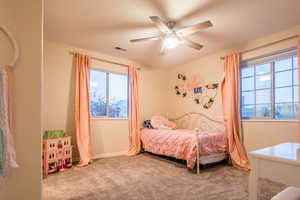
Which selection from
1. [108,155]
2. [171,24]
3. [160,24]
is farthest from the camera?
[108,155]

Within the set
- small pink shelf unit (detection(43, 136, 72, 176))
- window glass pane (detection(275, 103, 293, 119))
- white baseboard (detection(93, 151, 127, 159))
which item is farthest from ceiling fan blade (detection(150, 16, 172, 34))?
white baseboard (detection(93, 151, 127, 159))

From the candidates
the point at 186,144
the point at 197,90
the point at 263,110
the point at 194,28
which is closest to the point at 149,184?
the point at 186,144

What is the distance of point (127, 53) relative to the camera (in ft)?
12.1

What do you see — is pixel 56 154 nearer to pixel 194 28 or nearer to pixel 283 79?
pixel 194 28

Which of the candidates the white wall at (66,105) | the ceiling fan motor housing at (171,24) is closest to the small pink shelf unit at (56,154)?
the white wall at (66,105)

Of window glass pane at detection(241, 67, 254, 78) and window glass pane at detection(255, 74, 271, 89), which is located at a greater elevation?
window glass pane at detection(241, 67, 254, 78)

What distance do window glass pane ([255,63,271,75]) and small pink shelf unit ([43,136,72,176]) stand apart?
3648 millimetres

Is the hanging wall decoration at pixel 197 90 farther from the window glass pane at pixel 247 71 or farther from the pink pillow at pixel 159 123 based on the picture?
the pink pillow at pixel 159 123

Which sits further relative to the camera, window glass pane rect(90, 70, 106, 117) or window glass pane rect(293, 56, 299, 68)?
window glass pane rect(90, 70, 106, 117)

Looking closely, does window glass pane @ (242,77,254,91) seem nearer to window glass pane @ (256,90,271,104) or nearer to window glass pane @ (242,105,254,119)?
window glass pane @ (256,90,271,104)

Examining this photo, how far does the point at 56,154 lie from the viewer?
266 cm

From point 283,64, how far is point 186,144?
212cm

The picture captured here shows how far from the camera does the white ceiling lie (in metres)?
2.03

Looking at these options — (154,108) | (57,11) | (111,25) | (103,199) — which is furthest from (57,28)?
(154,108)
